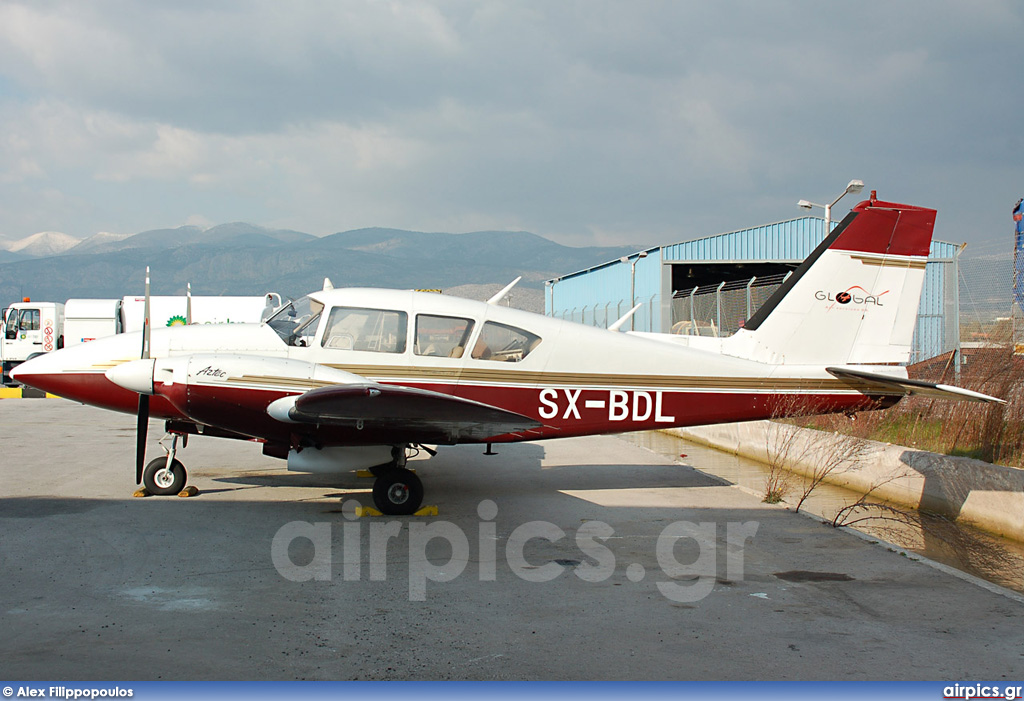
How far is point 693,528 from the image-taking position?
25.4 feet

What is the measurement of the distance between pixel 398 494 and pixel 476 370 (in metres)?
1.59

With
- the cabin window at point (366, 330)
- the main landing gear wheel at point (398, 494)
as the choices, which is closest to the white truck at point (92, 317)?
the cabin window at point (366, 330)

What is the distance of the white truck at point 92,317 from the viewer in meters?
30.5

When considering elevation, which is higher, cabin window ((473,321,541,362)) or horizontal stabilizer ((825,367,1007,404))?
cabin window ((473,321,541,362))

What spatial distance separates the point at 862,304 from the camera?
31.3ft

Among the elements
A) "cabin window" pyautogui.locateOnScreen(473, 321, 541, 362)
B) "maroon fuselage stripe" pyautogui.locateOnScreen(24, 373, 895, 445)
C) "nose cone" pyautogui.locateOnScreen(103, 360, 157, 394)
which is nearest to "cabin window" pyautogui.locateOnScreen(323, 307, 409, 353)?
"maroon fuselage stripe" pyautogui.locateOnScreen(24, 373, 895, 445)

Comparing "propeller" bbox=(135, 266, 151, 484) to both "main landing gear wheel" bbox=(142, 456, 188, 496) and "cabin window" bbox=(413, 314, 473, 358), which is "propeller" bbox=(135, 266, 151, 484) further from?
"cabin window" bbox=(413, 314, 473, 358)

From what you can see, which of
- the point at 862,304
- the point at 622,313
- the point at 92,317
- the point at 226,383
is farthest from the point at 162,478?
the point at 622,313

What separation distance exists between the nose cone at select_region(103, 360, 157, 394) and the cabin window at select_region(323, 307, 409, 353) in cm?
178

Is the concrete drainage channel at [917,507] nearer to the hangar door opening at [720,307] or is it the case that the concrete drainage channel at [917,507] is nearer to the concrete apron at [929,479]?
the concrete apron at [929,479]

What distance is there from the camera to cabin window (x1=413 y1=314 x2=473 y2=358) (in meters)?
8.55

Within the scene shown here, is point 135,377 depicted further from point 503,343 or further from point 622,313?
point 622,313

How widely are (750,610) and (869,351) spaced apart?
17.9ft

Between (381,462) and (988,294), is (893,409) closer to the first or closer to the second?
(988,294)
